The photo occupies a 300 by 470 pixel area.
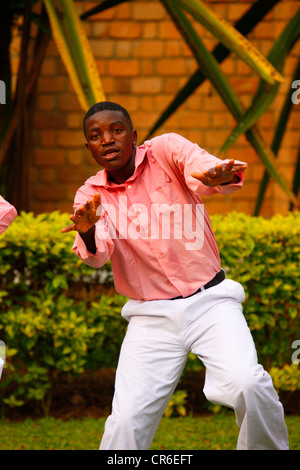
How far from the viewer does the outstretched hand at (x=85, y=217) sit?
8.46 ft

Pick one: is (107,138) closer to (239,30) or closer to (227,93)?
(227,93)

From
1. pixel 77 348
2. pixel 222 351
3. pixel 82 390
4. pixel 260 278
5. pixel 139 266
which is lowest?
pixel 82 390

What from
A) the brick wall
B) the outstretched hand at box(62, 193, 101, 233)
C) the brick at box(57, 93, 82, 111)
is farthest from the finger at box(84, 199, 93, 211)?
the brick at box(57, 93, 82, 111)

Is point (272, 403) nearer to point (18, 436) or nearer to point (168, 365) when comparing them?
point (168, 365)

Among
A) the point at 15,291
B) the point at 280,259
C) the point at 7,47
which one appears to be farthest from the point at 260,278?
the point at 7,47

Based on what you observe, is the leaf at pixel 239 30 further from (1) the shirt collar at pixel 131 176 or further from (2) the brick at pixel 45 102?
(2) the brick at pixel 45 102

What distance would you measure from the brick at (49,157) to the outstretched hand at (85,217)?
4227 mm

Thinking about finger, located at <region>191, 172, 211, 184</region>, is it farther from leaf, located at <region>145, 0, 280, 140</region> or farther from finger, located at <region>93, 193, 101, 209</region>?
leaf, located at <region>145, 0, 280, 140</region>

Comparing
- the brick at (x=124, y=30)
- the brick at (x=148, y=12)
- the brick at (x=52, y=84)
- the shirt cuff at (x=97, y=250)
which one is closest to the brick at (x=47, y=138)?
the brick at (x=52, y=84)

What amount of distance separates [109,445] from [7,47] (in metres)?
3.28

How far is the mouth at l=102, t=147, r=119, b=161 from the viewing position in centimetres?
285

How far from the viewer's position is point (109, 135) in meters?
2.85

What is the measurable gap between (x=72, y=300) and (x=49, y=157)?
8.89 feet

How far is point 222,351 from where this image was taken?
2693mm
